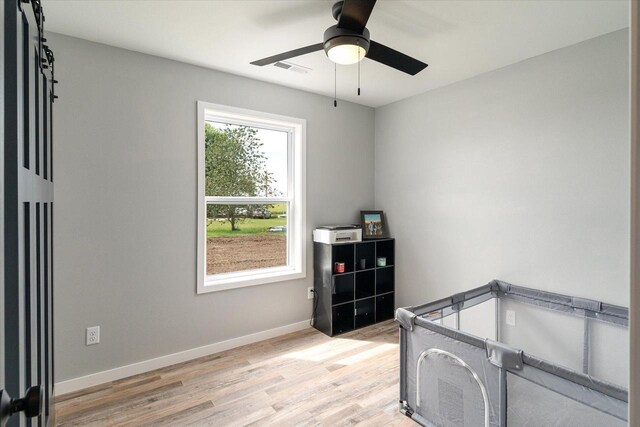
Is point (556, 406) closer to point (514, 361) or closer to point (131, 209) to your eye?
point (514, 361)

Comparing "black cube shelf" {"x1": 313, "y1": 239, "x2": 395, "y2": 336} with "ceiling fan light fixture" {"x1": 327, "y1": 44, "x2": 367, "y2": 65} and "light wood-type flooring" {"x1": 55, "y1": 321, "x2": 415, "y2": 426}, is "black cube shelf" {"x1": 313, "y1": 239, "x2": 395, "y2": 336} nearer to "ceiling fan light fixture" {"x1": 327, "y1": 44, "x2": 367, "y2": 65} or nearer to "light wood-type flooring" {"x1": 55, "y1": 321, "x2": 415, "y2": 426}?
"light wood-type flooring" {"x1": 55, "y1": 321, "x2": 415, "y2": 426}

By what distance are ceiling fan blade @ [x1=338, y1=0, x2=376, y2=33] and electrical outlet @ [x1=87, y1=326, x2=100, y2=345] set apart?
2622 millimetres

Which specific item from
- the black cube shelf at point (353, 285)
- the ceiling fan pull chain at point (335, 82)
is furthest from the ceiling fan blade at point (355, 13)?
the black cube shelf at point (353, 285)

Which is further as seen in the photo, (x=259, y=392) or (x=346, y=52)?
(x=259, y=392)

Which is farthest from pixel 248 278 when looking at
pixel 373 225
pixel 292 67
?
pixel 292 67

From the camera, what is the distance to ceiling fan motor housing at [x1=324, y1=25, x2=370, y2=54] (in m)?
1.72

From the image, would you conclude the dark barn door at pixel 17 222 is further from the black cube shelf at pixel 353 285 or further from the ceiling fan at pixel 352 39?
the black cube shelf at pixel 353 285

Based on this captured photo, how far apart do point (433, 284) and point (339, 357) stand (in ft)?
4.17

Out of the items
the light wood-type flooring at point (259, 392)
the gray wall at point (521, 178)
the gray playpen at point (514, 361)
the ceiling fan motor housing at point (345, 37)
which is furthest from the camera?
the gray wall at point (521, 178)

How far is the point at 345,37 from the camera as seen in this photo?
67.7 inches

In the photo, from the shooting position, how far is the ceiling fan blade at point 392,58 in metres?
1.86

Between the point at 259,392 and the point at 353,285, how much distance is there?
1.52 meters

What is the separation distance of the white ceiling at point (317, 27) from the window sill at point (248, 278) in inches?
74.8

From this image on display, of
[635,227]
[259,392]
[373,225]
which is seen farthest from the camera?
[373,225]
